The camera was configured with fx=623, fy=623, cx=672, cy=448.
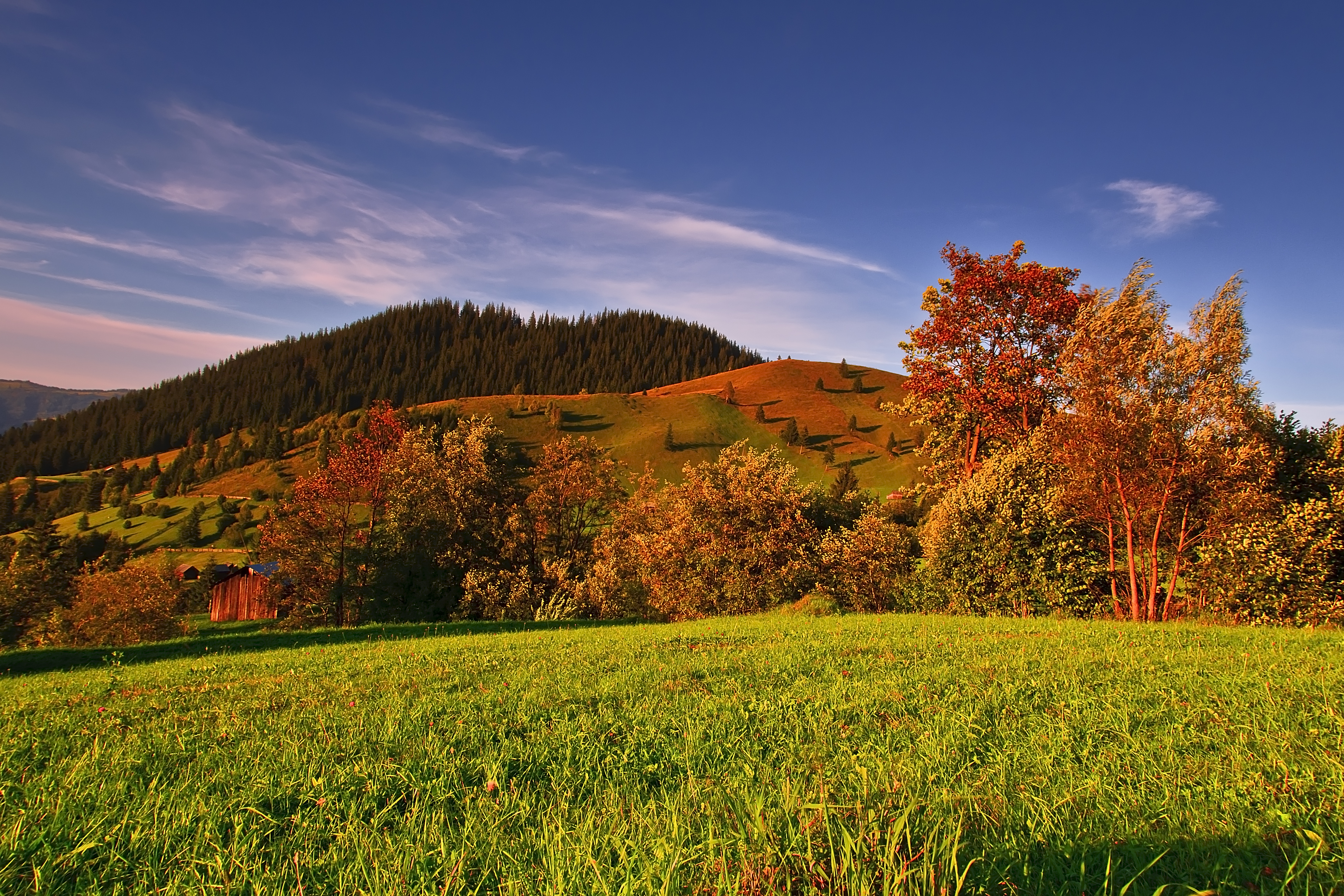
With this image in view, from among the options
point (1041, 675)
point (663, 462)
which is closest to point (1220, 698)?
point (1041, 675)

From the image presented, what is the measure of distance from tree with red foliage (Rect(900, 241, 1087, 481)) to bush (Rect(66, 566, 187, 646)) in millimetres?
37637

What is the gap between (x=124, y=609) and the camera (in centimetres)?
3212

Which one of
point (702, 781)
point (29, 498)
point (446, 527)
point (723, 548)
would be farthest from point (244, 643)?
point (29, 498)

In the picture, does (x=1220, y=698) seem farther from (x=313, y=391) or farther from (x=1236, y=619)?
(x=313, y=391)

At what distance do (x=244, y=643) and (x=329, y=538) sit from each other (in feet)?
59.3

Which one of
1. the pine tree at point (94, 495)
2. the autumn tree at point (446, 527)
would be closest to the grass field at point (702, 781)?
the autumn tree at point (446, 527)

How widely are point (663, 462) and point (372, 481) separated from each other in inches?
3117

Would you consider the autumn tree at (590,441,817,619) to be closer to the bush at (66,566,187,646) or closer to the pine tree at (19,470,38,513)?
the bush at (66,566,187,646)

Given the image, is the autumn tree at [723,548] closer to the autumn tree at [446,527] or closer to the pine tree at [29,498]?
the autumn tree at [446,527]

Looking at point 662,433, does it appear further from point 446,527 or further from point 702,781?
point 702,781

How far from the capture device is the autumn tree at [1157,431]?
17312mm

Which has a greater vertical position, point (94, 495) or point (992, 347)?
point (992, 347)

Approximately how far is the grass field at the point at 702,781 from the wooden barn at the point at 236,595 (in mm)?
75096

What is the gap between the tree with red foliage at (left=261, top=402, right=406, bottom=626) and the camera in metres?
34.0
